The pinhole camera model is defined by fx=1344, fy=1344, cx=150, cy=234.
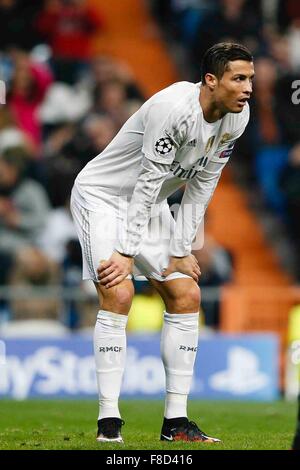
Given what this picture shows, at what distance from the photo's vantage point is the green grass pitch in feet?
30.2

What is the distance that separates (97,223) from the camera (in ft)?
31.8

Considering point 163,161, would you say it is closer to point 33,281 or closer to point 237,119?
point 237,119

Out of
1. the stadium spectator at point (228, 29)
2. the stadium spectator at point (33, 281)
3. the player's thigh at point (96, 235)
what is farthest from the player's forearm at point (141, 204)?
the stadium spectator at point (228, 29)

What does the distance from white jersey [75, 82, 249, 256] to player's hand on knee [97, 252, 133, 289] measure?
0.27ft

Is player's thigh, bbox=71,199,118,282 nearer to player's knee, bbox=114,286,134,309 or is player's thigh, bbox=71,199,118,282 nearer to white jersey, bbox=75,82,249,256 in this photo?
white jersey, bbox=75,82,249,256

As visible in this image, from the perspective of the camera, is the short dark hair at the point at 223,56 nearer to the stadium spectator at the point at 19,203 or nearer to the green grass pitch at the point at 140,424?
the green grass pitch at the point at 140,424

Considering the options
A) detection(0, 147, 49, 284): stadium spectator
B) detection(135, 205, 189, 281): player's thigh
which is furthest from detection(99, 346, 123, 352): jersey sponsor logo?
detection(0, 147, 49, 284): stadium spectator

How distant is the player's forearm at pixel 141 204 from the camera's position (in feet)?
30.9

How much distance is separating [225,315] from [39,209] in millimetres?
3075

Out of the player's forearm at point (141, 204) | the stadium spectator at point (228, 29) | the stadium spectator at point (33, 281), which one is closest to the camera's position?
the player's forearm at point (141, 204)

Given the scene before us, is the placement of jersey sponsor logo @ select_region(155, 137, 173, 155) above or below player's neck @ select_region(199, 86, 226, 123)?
below

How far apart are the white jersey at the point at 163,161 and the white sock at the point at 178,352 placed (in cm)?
51

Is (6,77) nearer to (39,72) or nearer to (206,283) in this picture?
(39,72)
